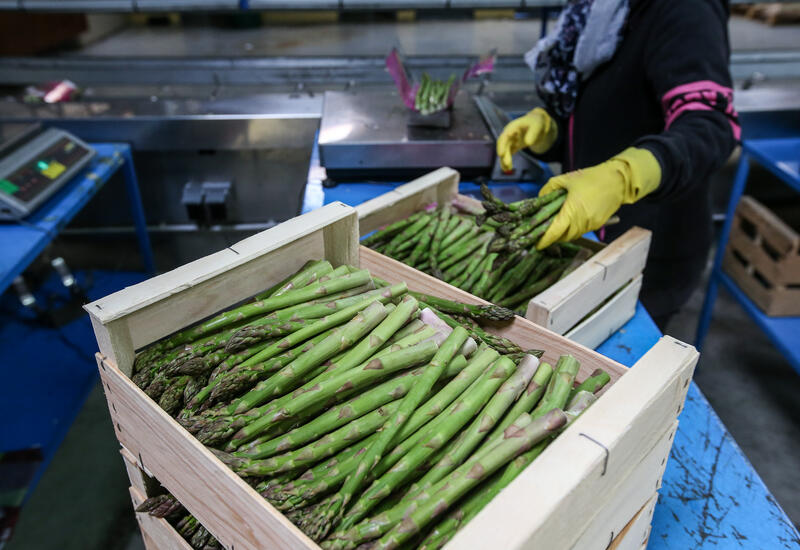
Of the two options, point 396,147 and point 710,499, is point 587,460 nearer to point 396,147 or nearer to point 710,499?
point 710,499

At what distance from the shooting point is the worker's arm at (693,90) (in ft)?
6.38

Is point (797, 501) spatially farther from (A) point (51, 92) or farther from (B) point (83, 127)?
(A) point (51, 92)

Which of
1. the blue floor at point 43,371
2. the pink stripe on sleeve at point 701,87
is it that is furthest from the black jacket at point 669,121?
the blue floor at point 43,371

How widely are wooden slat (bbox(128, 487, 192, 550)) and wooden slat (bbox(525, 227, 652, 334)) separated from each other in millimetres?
1044

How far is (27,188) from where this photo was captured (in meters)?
2.83

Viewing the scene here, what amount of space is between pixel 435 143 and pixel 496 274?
1112mm

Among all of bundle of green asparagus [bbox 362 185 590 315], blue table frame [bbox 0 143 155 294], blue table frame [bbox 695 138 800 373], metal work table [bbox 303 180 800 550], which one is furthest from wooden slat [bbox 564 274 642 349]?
blue table frame [bbox 0 143 155 294]

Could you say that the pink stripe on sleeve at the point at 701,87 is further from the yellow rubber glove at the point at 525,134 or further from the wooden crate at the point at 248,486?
the wooden crate at the point at 248,486

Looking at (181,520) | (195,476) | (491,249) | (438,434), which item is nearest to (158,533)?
(181,520)

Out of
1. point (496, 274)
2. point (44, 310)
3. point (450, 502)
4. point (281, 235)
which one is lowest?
point (44, 310)

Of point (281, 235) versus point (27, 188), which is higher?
point (281, 235)

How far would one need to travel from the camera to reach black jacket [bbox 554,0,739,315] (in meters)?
1.98

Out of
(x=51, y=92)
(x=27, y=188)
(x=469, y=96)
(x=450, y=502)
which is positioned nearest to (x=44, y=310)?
(x=27, y=188)

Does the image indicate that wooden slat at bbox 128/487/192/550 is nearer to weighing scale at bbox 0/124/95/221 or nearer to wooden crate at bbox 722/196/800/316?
weighing scale at bbox 0/124/95/221
